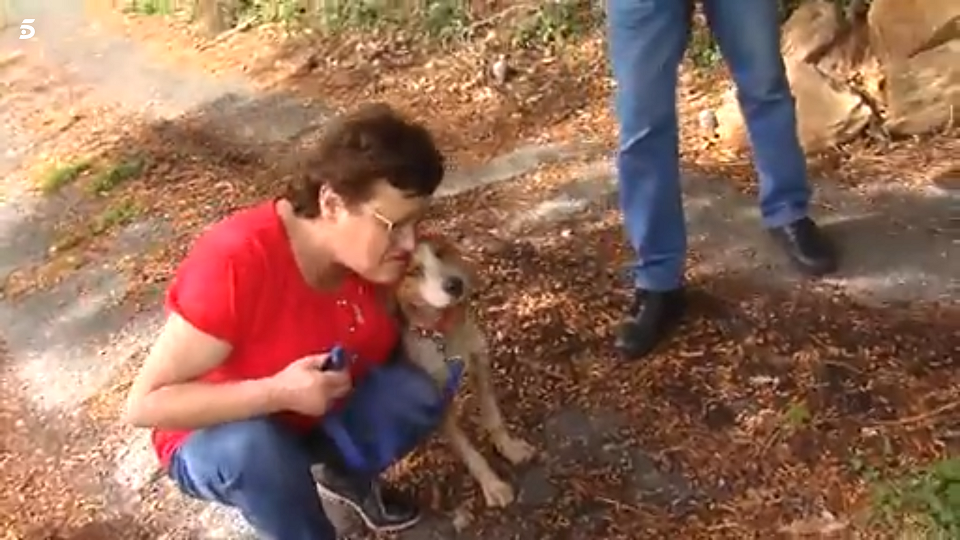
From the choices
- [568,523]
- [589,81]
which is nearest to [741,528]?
[568,523]

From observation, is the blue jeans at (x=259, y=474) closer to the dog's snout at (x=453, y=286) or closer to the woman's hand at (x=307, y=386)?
the woman's hand at (x=307, y=386)

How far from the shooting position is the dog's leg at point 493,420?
297cm

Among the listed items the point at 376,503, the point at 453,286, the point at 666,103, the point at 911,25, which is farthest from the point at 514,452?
the point at 911,25

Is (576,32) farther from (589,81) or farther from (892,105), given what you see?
(892,105)

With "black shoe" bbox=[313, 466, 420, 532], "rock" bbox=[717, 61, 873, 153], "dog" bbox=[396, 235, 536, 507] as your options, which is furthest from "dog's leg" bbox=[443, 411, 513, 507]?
"rock" bbox=[717, 61, 873, 153]

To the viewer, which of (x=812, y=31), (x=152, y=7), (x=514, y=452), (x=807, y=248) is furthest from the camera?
(x=152, y=7)

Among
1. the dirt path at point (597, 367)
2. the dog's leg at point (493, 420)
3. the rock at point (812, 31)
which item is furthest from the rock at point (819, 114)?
the dog's leg at point (493, 420)

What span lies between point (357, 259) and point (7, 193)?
3.45 m

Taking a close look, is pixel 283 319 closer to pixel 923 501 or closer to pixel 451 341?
pixel 451 341

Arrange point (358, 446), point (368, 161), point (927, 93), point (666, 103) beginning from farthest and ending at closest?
point (927, 93)
point (666, 103)
point (358, 446)
point (368, 161)

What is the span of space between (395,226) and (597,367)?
114 centimetres

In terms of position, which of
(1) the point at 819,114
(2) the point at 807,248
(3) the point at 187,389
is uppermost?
(3) the point at 187,389

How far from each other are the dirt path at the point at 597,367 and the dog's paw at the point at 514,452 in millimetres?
43

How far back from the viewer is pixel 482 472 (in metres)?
3.03
